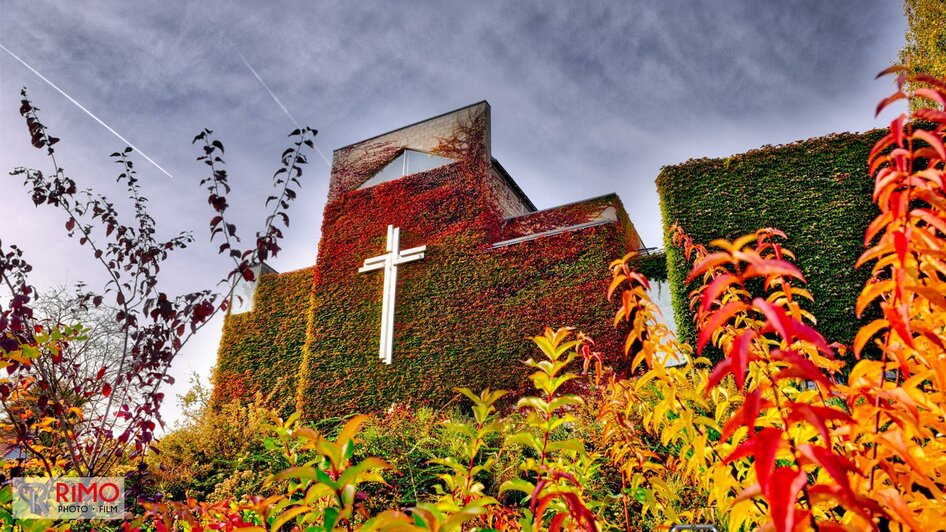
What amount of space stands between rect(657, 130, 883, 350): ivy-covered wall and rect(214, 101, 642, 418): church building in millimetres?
1248

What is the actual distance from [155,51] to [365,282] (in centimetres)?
727

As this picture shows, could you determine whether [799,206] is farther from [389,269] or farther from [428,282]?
[389,269]

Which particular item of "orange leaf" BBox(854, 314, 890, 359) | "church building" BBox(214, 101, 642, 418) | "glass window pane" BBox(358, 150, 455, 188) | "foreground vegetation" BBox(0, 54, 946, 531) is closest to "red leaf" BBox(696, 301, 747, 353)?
"foreground vegetation" BBox(0, 54, 946, 531)

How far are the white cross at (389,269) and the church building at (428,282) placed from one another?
3cm

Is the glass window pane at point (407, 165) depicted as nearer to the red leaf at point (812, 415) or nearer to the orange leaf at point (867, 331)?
the orange leaf at point (867, 331)

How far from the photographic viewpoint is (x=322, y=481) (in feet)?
2.94

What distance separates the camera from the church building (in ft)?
31.0

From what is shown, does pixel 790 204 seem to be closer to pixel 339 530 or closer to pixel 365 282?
pixel 365 282

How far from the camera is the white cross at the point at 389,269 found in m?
10.0

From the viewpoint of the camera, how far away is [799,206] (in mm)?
8250

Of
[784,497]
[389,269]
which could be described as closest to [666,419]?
[784,497]

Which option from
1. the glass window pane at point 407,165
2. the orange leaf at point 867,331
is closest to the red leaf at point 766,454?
the orange leaf at point 867,331

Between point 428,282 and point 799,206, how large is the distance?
270 inches

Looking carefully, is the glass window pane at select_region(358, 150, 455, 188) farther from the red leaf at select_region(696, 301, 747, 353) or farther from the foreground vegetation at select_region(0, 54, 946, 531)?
the red leaf at select_region(696, 301, 747, 353)
